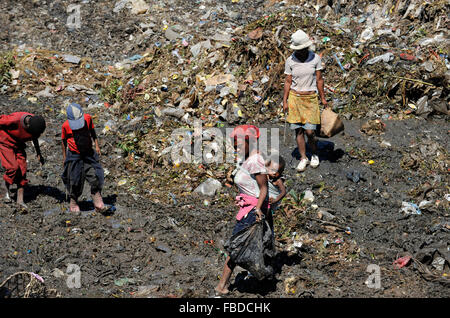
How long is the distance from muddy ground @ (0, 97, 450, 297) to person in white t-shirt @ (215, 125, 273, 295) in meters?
0.85

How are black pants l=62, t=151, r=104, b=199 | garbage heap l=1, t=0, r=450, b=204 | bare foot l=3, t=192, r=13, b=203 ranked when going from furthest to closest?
garbage heap l=1, t=0, r=450, b=204, bare foot l=3, t=192, r=13, b=203, black pants l=62, t=151, r=104, b=199

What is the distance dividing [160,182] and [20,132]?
1843mm

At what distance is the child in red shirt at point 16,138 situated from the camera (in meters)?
5.70

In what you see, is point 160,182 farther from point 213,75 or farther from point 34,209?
point 213,75

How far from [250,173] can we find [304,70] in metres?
2.38

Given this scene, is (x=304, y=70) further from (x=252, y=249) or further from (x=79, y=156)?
(x=79, y=156)

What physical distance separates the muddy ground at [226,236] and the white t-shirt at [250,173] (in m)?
1.06

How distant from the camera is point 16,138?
582 centimetres

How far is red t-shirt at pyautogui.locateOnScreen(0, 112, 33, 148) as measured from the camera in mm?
5719

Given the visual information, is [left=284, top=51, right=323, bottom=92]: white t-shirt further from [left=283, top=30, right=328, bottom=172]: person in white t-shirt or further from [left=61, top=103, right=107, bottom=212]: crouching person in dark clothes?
[left=61, top=103, right=107, bottom=212]: crouching person in dark clothes

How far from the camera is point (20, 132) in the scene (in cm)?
577

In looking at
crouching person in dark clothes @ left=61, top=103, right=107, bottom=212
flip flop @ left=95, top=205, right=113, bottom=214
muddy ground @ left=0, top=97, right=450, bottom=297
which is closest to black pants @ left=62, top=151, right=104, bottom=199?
crouching person in dark clothes @ left=61, top=103, right=107, bottom=212

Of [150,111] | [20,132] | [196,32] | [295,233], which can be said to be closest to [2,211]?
[20,132]

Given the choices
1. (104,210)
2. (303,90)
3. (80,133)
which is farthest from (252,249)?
(303,90)
